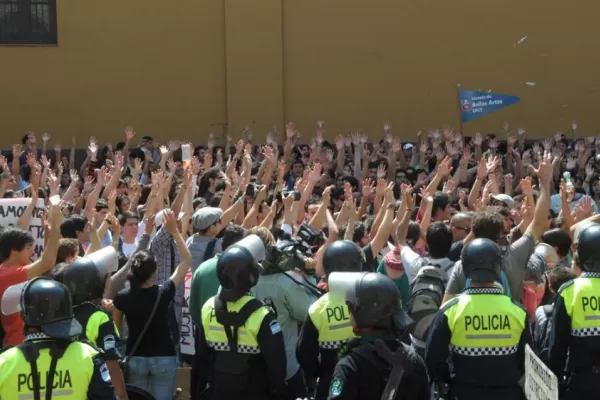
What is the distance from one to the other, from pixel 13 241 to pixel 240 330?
5.81ft

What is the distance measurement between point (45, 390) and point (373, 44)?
15.1 meters

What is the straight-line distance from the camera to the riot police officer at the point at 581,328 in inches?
226

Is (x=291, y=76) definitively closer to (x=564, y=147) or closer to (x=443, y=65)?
(x=443, y=65)

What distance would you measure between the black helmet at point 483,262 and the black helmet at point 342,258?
0.64 m

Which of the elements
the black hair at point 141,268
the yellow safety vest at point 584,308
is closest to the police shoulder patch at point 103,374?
the black hair at point 141,268

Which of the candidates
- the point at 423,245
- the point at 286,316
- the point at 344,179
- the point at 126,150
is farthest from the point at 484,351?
the point at 126,150

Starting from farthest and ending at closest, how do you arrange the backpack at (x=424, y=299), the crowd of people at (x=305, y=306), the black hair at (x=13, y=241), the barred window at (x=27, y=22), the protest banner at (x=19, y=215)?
1. the barred window at (x=27, y=22)
2. the protest banner at (x=19, y=215)
3. the black hair at (x=13, y=241)
4. the backpack at (x=424, y=299)
5. the crowd of people at (x=305, y=306)

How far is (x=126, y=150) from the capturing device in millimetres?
15820

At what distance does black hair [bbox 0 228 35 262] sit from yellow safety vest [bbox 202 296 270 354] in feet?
4.81

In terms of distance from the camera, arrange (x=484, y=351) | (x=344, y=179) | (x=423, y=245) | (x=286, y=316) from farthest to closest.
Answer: (x=344, y=179)
(x=423, y=245)
(x=286, y=316)
(x=484, y=351)

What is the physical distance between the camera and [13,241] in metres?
6.50

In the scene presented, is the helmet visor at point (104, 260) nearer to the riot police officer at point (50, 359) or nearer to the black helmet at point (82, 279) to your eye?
the black helmet at point (82, 279)

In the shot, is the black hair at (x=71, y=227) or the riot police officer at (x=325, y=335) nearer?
the riot police officer at (x=325, y=335)

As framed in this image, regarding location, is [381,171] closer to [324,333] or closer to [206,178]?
[206,178]
